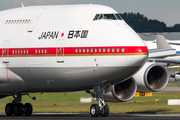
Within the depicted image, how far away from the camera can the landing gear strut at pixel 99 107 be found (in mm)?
23469

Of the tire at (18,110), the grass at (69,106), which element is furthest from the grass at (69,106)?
the tire at (18,110)

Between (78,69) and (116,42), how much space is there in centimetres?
252

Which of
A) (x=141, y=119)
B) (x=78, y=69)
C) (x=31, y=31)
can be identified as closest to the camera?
(x=141, y=119)

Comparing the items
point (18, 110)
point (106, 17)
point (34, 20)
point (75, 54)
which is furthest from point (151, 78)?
point (18, 110)

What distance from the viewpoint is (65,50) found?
23.8 m

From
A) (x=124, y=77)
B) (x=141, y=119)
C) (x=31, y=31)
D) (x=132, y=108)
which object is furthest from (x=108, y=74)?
(x=132, y=108)

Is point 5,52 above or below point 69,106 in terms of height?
above

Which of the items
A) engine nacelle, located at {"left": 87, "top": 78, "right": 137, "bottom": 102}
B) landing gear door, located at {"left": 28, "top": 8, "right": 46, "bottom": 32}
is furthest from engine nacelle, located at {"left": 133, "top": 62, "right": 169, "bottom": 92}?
landing gear door, located at {"left": 28, "top": 8, "right": 46, "bottom": 32}

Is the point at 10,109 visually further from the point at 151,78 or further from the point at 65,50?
the point at 151,78

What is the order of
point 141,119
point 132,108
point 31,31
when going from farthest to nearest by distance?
point 132,108
point 31,31
point 141,119

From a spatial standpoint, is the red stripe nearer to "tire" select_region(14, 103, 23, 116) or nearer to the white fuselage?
the white fuselage

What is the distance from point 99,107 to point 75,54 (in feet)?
10.0

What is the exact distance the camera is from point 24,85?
1032 inches

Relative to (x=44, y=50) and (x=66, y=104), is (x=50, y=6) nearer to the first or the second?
(x=44, y=50)
